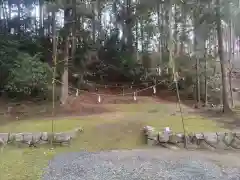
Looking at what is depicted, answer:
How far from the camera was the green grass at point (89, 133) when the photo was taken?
561 centimetres

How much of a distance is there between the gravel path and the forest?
165 inches

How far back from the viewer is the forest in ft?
35.8

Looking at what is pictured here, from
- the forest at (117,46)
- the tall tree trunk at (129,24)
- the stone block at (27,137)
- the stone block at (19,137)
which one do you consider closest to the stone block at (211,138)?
the forest at (117,46)

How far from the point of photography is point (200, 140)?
696cm

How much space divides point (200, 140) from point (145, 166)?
1.98m

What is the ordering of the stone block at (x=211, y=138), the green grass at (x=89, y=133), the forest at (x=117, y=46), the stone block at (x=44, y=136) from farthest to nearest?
the forest at (x=117, y=46)
the stone block at (x=44, y=136)
the stone block at (x=211, y=138)
the green grass at (x=89, y=133)

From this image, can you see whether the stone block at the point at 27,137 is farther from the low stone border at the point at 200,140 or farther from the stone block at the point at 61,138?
the low stone border at the point at 200,140

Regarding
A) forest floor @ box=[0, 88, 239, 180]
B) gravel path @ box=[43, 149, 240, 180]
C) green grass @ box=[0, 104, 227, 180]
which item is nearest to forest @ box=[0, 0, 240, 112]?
forest floor @ box=[0, 88, 239, 180]

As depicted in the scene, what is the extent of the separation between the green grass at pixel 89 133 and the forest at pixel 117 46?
1.93 meters

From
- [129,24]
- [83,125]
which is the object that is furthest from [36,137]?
[129,24]

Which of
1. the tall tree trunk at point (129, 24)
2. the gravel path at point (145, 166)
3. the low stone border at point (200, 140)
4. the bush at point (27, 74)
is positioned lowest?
the gravel path at point (145, 166)

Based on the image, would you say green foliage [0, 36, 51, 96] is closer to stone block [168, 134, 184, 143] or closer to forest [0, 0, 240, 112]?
forest [0, 0, 240, 112]

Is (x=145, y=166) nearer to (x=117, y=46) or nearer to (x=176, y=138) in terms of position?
(x=176, y=138)

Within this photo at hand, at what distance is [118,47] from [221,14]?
28.8 ft
